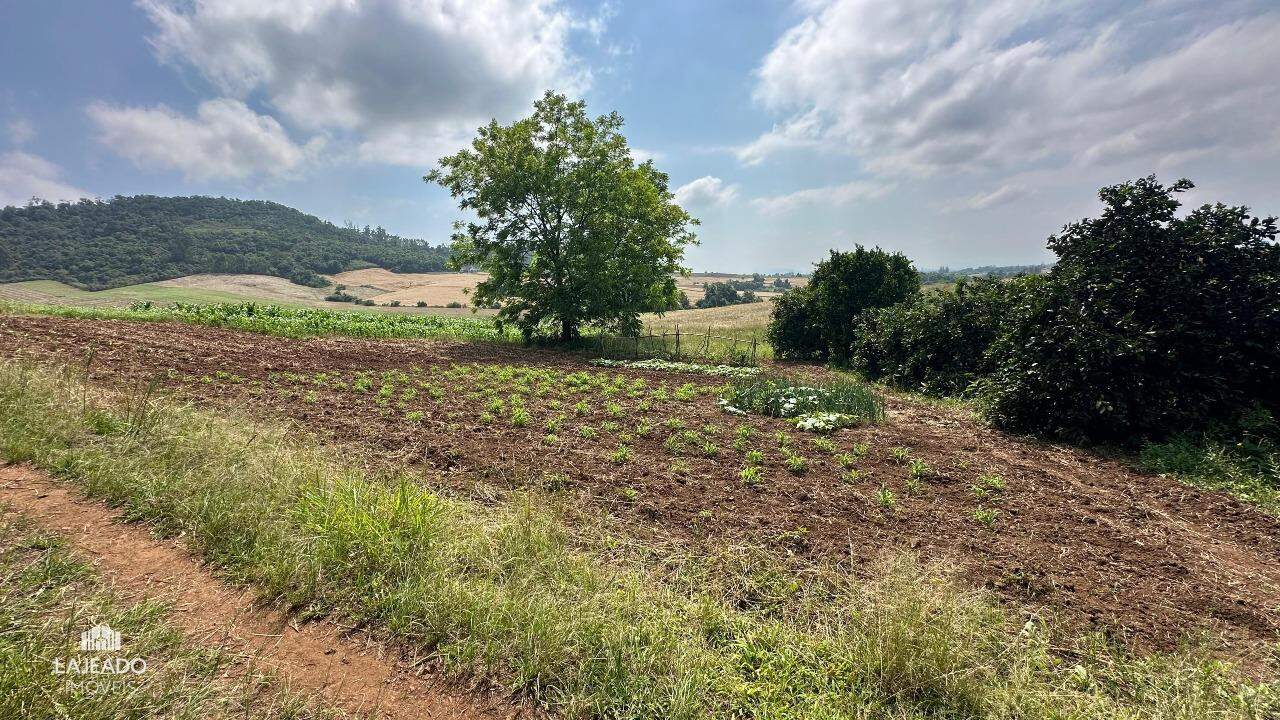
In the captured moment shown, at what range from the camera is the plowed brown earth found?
4243 mm

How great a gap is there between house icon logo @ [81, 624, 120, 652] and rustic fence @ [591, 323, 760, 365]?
20.2 meters

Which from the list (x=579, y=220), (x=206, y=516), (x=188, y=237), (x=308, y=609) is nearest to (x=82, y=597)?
(x=206, y=516)

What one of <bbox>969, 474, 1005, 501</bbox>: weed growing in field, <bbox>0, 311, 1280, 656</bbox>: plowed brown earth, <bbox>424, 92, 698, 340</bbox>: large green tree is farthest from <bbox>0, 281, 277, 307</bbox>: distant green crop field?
<bbox>969, 474, 1005, 501</bbox>: weed growing in field

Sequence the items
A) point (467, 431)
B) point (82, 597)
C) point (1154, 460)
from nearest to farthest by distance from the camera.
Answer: point (82, 597) → point (1154, 460) → point (467, 431)

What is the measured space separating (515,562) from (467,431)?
5.00 meters

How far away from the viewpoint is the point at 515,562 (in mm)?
4055

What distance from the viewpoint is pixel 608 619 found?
131 inches

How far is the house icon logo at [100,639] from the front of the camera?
2.63 metres

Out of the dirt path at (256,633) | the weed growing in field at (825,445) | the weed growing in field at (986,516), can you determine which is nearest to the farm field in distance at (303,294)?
the weed growing in field at (825,445)

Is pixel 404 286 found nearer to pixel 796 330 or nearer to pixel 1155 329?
pixel 796 330

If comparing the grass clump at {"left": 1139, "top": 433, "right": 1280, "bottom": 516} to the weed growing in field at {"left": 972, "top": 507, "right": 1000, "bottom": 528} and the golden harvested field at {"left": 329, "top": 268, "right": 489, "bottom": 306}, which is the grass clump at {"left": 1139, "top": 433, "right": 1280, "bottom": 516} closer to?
the weed growing in field at {"left": 972, "top": 507, "right": 1000, "bottom": 528}

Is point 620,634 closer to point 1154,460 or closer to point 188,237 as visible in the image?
point 1154,460

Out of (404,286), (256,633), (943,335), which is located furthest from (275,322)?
(404,286)

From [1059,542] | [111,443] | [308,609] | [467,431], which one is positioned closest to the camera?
[308,609]
